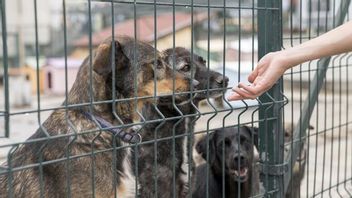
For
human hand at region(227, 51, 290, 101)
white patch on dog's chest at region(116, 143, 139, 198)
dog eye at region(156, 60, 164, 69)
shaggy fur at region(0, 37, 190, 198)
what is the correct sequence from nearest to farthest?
human hand at region(227, 51, 290, 101), shaggy fur at region(0, 37, 190, 198), white patch on dog's chest at region(116, 143, 139, 198), dog eye at region(156, 60, 164, 69)

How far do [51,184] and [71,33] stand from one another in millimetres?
19643

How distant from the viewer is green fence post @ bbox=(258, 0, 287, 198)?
350cm

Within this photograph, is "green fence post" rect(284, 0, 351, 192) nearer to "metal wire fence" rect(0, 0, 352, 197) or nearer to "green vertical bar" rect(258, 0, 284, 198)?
"metal wire fence" rect(0, 0, 352, 197)

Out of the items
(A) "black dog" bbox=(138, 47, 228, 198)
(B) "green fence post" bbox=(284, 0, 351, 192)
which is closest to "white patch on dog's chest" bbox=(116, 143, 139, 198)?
(A) "black dog" bbox=(138, 47, 228, 198)

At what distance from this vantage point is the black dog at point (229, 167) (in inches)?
187

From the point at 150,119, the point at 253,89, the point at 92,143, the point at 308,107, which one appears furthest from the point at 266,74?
the point at 308,107

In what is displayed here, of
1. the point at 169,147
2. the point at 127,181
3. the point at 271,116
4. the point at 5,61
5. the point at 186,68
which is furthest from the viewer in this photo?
the point at 169,147

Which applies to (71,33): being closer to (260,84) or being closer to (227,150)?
(227,150)

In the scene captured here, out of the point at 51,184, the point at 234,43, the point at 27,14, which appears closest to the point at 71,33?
the point at 27,14

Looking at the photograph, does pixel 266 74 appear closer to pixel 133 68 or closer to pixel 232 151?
pixel 133 68

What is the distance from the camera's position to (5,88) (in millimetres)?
2170

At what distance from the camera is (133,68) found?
315 cm

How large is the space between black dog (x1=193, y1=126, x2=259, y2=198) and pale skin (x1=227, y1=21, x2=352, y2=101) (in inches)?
79.0

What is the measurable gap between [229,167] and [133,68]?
6.33ft
